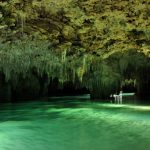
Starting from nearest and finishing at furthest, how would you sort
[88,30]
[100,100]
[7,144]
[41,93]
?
[7,144] → [88,30] → [100,100] → [41,93]

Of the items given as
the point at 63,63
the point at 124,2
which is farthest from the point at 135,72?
the point at 124,2

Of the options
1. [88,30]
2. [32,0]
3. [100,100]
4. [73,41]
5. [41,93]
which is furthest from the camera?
[41,93]

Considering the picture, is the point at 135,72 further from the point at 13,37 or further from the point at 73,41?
the point at 13,37

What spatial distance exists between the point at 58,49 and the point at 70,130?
4.48 meters

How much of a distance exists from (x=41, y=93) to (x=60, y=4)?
2212 cm

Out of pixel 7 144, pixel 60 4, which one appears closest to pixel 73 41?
pixel 60 4

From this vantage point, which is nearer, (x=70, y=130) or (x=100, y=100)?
(x=70, y=130)

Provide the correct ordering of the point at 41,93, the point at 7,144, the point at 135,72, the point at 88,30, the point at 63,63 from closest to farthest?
the point at 7,144, the point at 88,30, the point at 63,63, the point at 135,72, the point at 41,93

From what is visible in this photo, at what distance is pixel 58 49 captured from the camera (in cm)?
1362

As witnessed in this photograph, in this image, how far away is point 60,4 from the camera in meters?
9.99

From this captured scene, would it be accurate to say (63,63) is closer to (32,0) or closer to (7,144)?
(32,0)

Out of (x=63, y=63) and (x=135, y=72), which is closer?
(x=63, y=63)

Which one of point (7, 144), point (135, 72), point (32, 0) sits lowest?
point (7, 144)

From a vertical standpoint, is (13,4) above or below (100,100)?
above
